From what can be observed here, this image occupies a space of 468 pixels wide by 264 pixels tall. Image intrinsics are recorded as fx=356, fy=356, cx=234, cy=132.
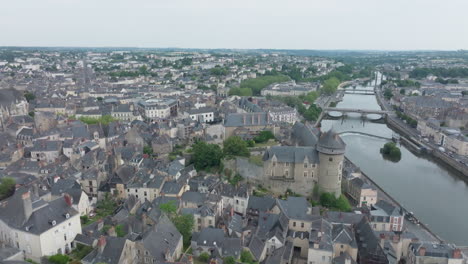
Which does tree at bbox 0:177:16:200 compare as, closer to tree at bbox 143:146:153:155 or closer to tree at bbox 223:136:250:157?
tree at bbox 143:146:153:155

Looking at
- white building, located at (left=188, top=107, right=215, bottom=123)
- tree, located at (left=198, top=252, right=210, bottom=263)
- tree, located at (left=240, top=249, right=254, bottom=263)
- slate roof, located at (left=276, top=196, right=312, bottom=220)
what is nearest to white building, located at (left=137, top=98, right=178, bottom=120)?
white building, located at (left=188, top=107, right=215, bottom=123)

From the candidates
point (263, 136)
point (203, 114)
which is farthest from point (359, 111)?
point (263, 136)

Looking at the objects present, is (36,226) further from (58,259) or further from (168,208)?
(168,208)

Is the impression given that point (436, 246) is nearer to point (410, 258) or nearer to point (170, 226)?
point (410, 258)

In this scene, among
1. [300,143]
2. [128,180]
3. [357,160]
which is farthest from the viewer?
[357,160]

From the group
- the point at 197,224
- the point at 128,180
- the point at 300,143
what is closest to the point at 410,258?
the point at 197,224

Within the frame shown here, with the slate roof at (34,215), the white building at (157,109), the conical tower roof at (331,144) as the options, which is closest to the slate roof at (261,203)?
the conical tower roof at (331,144)
